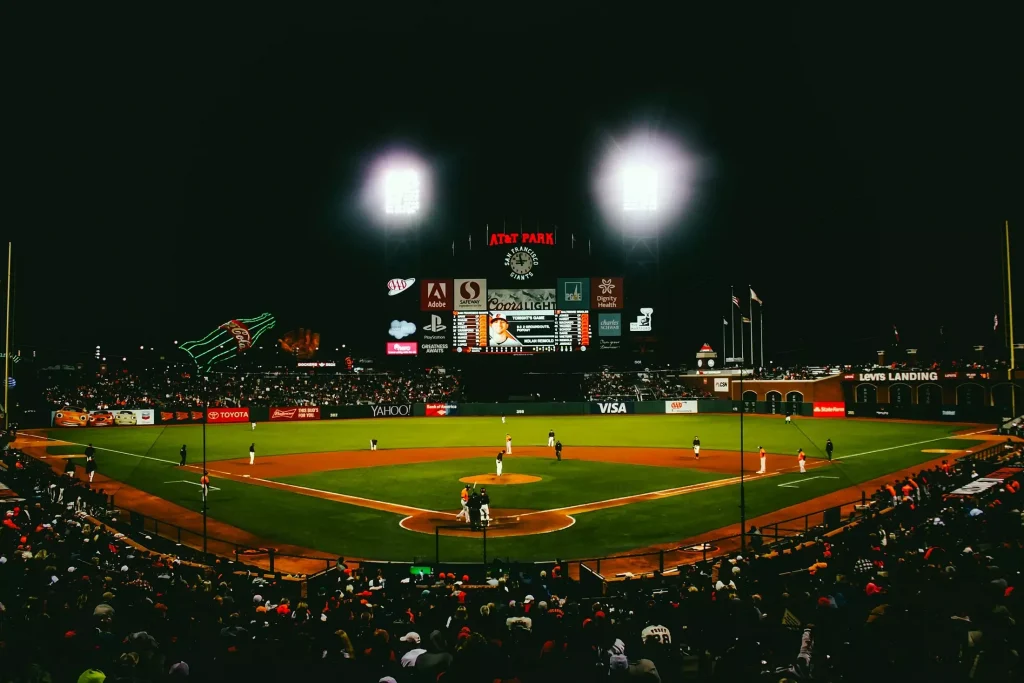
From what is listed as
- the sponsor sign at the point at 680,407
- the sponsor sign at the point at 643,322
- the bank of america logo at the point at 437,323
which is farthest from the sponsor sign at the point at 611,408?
the bank of america logo at the point at 437,323

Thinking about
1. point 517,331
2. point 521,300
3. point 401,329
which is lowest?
point 517,331

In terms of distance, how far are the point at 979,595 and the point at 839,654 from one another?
305 cm

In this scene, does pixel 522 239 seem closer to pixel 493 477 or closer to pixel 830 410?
pixel 830 410

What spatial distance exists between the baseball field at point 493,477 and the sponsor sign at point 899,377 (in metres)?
8.63

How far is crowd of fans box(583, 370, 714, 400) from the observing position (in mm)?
86750

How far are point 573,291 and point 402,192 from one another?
A: 2349 cm

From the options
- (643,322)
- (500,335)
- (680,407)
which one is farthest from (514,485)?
(680,407)

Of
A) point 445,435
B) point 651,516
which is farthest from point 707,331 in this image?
point 651,516

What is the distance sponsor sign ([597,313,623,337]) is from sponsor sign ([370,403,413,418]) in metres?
22.0

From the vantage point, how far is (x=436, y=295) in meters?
77.9

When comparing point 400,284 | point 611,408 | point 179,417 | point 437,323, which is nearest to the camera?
point 179,417

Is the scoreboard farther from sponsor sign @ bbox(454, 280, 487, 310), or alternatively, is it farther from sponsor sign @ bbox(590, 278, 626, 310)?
sponsor sign @ bbox(590, 278, 626, 310)

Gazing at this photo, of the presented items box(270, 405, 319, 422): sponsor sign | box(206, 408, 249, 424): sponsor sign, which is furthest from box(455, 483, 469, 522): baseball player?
box(270, 405, 319, 422): sponsor sign

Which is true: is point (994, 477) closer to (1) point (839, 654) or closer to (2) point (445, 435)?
(1) point (839, 654)
